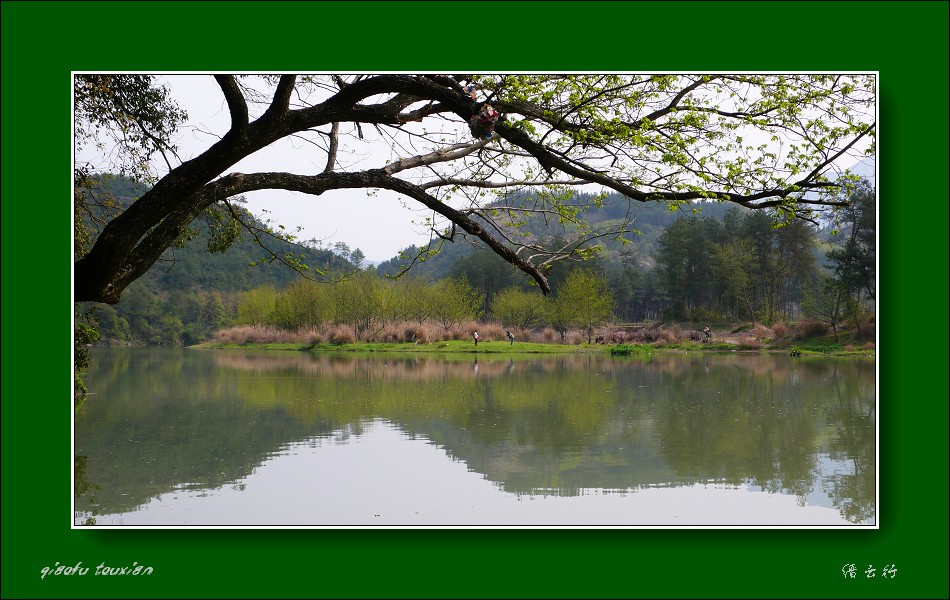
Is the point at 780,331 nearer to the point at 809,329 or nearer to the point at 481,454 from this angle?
the point at 809,329

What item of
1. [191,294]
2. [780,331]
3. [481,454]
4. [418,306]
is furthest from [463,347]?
[481,454]

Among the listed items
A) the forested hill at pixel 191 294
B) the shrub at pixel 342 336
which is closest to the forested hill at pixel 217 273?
the forested hill at pixel 191 294

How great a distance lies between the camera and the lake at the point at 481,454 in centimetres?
598

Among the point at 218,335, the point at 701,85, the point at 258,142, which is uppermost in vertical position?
the point at 701,85

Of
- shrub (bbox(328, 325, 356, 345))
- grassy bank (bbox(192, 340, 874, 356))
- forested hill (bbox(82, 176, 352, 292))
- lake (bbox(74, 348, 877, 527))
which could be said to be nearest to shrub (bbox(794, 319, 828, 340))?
grassy bank (bbox(192, 340, 874, 356))

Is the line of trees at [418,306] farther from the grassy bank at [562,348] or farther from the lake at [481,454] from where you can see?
the lake at [481,454]

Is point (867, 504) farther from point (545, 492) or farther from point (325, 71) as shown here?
point (325, 71)

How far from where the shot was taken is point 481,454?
8.38 metres

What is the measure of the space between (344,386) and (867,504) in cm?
1181

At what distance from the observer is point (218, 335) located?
→ 144ft

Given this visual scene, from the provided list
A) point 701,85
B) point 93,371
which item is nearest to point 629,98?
point 701,85

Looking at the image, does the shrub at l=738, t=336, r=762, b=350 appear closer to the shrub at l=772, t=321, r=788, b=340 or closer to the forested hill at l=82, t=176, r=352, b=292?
the shrub at l=772, t=321, r=788, b=340

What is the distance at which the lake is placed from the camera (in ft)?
19.6

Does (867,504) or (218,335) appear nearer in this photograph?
(867,504)
